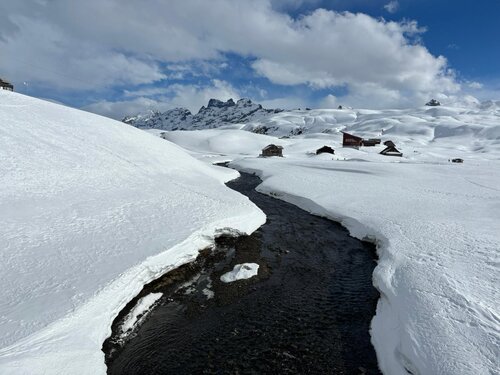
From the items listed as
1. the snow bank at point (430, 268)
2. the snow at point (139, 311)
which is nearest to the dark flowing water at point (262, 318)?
the snow at point (139, 311)

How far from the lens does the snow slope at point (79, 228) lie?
8836 millimetres

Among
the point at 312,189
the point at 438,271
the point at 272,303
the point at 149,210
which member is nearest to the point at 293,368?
the point at 272,303

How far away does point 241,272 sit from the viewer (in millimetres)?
14703

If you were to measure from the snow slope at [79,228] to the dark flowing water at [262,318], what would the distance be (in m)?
1.04

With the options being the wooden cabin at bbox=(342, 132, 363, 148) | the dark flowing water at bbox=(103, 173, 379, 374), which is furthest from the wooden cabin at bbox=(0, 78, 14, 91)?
the wooden cabin at bbox=(342, 132, 363, 148)

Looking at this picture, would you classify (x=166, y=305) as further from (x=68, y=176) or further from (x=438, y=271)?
(x=68, y=176)

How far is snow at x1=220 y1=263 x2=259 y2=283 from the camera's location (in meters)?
14.4

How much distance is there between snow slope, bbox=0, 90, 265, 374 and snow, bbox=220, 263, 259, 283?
1.99 metres

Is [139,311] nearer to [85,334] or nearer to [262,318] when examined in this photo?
[85,334]

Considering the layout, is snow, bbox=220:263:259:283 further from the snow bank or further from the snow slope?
the snow bank

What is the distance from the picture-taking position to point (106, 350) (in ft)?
31.8

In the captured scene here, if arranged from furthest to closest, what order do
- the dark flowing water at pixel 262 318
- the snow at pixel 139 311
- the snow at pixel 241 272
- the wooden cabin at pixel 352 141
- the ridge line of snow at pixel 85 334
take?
the wooden cabin at pixel 352 141, the snow at pixel 241 272, the snow at pixel 139 311, the dark flowing water at pixel 262 318, the ridge line of snow at pixel 85 334

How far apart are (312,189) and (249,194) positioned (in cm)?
614

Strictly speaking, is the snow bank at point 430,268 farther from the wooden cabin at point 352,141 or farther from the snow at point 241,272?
the wooden cabin at point 352,141
